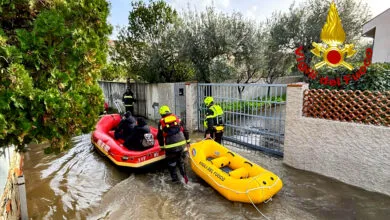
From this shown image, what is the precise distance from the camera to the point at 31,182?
5129 mm

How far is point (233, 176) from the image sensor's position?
426cm

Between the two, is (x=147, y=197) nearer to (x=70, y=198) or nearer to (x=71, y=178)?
(x=70, y=198)

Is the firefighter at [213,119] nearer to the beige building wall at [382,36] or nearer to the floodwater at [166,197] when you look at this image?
the floodwater at [166,197]

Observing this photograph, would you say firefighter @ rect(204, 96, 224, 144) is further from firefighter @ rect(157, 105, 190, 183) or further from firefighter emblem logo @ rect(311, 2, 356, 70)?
firefighter emblem logo @ rect(311, 2, 356, 70)

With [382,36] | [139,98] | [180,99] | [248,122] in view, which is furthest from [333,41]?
[139,98]

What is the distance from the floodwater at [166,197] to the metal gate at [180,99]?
3794mm

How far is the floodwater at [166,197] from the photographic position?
3.80m

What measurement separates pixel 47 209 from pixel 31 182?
1.42m

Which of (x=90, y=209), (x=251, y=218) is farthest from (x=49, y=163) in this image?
(x=251, y=218)

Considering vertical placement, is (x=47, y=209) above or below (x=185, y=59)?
below

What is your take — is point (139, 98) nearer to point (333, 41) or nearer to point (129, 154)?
point (129, 154)

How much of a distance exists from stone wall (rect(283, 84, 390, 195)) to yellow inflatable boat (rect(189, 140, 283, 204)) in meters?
1.48

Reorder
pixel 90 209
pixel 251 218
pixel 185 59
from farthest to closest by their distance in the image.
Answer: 1. pixel 185 59
2. pixel 90 209
3. pixel 251 218

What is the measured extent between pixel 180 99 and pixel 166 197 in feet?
17.5
